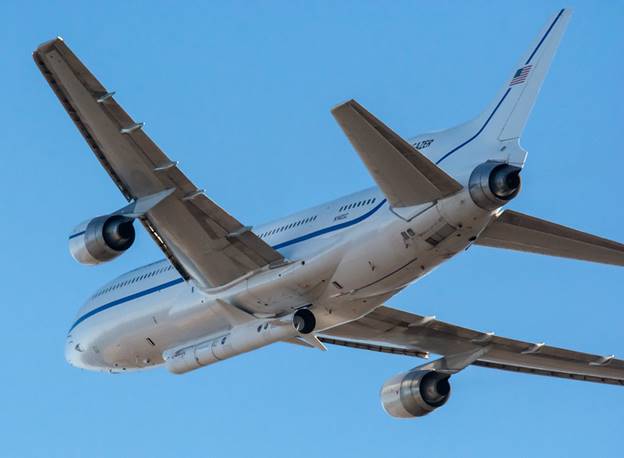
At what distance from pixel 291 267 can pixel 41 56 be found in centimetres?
734

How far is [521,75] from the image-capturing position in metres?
32.7

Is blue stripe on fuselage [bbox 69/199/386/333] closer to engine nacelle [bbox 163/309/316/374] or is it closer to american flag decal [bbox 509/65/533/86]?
engine nacelle [bbox 163/309/316/374]

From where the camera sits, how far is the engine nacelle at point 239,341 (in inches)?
1375

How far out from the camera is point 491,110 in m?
32.7

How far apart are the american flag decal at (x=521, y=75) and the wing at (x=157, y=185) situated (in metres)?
6.76

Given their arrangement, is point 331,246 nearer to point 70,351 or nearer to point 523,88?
point 523,88

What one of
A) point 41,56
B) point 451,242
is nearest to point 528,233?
point 451,242

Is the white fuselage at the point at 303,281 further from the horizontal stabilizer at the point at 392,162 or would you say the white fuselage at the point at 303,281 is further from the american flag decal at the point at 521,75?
the american flag decal at the point at 521,75

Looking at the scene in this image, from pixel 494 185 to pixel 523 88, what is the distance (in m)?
2.91

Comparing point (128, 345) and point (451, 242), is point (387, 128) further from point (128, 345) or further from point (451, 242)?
point (128, 345)

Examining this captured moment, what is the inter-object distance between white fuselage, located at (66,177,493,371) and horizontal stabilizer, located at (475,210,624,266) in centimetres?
121

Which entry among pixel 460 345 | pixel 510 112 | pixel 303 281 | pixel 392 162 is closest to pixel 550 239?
pixel 510 112

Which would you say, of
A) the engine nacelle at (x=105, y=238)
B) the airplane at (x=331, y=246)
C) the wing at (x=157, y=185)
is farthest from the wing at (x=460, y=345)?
the engine nacelle at (x=105, y=238)

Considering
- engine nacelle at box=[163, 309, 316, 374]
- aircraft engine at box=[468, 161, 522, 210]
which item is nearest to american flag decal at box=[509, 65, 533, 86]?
aircraft engine at box=[468, 161, 522, 210]
